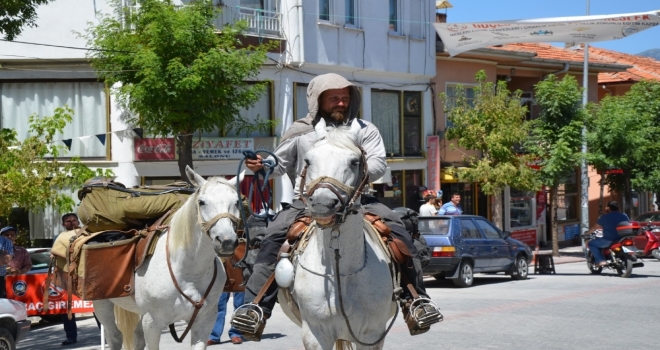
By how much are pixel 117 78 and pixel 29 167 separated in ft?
12.9

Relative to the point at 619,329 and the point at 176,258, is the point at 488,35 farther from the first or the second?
the point at 176,258

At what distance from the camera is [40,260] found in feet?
56.7

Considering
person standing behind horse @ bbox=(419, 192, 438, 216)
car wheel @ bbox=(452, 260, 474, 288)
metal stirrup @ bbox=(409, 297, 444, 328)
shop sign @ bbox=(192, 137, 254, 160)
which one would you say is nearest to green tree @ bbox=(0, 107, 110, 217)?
shop sign @ bbox=(192, 137, 254, 160)

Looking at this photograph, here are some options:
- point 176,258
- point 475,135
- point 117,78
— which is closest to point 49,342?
point 176,258

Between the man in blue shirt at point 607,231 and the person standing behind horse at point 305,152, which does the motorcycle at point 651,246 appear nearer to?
the man in blue shirt at point 607,231

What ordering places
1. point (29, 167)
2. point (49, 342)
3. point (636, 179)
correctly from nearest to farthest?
point (49, 342), point (29, 167), point (636, 179)

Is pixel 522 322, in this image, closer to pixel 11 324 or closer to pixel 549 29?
pixel 11 324

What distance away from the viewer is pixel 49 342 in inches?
581

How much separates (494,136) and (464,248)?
8510 mm

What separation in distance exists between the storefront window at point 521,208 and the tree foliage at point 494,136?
576 cm

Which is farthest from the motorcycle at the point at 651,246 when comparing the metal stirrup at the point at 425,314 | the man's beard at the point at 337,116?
the man's beard at the point at 337,116

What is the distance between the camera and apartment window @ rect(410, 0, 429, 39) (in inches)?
1240

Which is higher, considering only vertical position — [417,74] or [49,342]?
[417,74]

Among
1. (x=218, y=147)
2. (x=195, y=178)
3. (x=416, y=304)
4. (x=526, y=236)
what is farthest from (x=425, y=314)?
(x=526, y=236)
